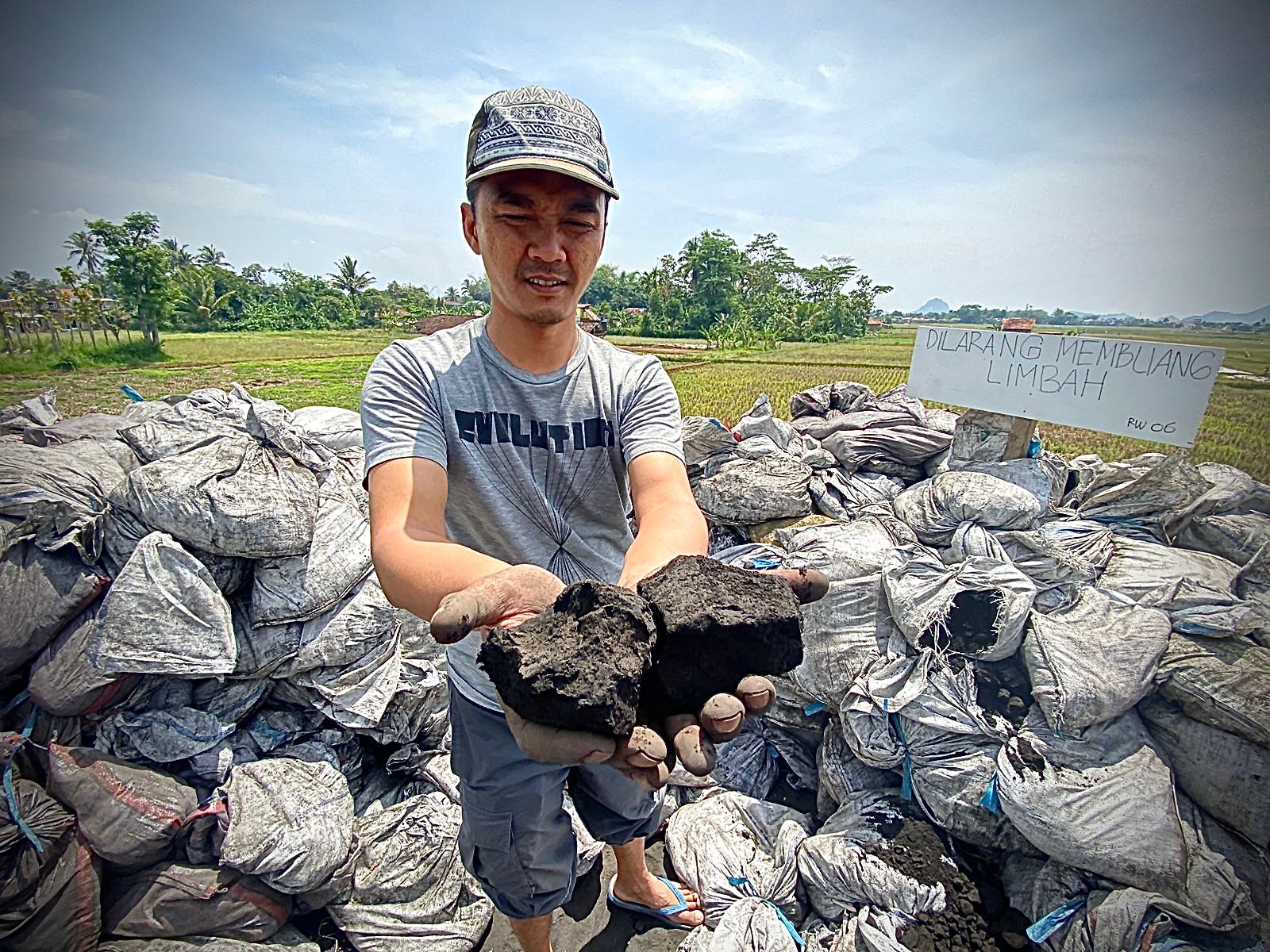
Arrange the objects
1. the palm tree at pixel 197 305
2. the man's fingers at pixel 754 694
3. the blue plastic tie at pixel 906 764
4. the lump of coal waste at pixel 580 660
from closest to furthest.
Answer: the lump of coal waste at pixel 580 660 < the man's fingers at pixel 754 694 < the blue plastic tie at pixel 906 764 < the palm tree at pixel 197 305

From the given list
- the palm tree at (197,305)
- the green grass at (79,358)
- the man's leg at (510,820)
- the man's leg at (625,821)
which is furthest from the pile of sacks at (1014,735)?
the palm tree at (197,305)

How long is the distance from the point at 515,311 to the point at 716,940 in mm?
2110

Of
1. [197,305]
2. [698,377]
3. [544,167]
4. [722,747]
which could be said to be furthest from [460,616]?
[197,305]

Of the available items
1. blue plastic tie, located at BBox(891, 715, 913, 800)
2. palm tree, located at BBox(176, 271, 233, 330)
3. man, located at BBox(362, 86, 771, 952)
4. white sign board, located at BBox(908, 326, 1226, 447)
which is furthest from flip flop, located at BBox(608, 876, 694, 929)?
palm tree, located at BBox(176, 271, 233, 330)

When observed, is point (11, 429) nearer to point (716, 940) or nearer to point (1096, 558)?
point (716, 940)

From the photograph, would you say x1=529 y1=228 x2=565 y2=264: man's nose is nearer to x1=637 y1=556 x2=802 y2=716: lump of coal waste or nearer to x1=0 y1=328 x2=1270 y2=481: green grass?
x1=637 y1=556 x2=802 y2=716: lump of coal waste

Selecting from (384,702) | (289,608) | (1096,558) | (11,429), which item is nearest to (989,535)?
(1096,558)

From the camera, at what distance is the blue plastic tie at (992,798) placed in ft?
6.79

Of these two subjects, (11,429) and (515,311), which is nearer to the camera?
(515,311)

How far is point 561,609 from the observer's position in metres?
1.21

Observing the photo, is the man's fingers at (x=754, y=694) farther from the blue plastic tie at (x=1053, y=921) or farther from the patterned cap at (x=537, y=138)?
the blue plastic tie at (x=1053, y=921)

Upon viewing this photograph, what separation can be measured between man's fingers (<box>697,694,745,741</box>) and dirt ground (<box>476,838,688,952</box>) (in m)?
1.54

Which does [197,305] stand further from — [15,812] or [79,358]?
[15,812]

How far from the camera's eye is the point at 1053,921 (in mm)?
1899
